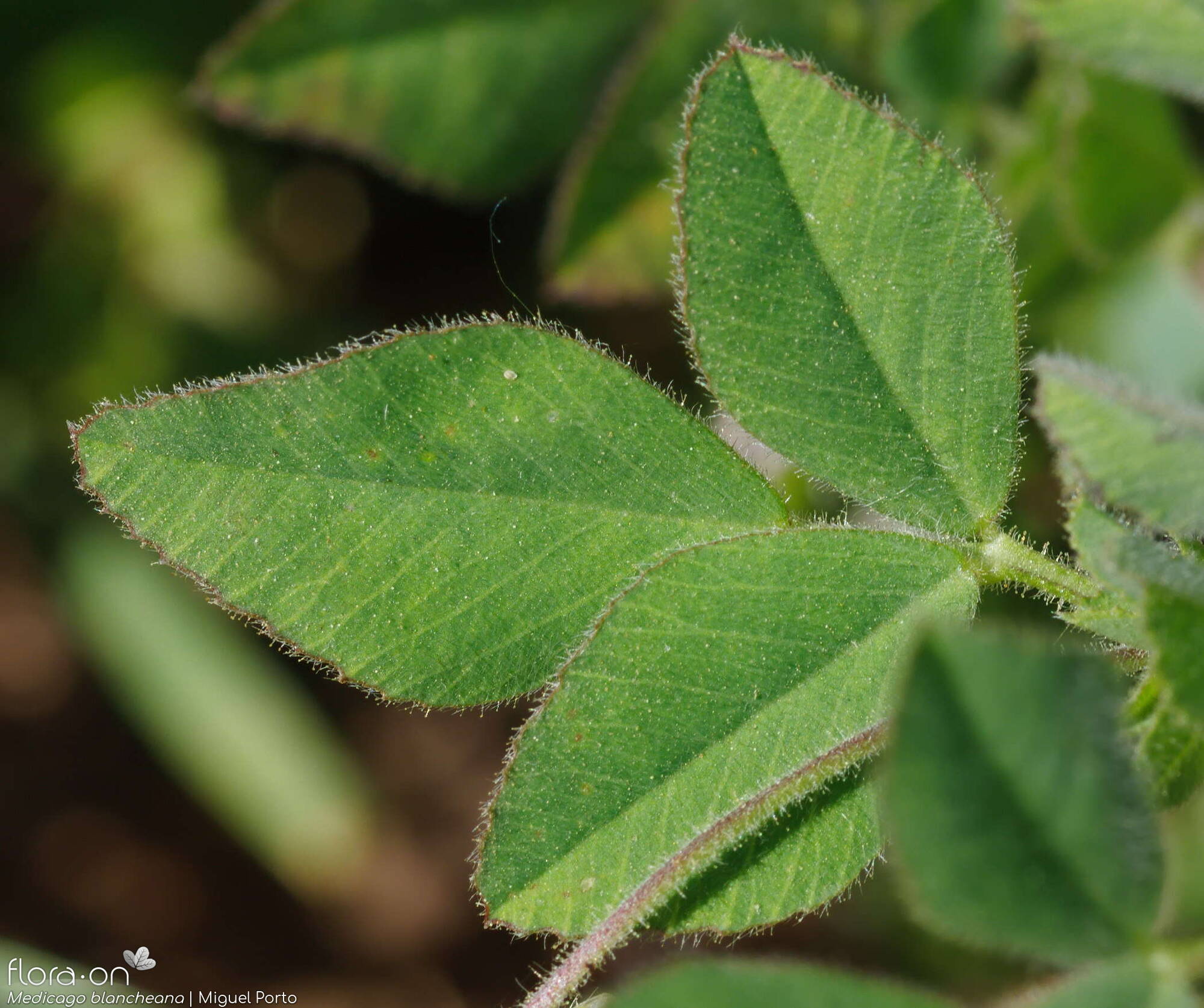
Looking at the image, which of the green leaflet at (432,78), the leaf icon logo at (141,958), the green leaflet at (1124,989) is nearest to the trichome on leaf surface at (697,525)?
the green leaflet at (1124,989)

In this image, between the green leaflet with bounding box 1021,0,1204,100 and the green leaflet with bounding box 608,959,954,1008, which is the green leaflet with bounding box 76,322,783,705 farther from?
the green leaflet with bounding box 1021,0,1204,100

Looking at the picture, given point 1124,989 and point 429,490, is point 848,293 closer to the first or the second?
point 429,490

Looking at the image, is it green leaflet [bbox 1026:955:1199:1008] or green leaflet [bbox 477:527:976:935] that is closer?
green leaflet [bbox 1026:955:1199:1008]

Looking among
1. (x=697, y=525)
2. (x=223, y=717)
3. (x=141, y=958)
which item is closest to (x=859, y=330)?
(x=697, y=525)

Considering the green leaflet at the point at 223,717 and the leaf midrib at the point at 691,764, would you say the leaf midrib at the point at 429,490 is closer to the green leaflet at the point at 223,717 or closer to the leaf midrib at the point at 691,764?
the leaf midrib at the point at 691,764

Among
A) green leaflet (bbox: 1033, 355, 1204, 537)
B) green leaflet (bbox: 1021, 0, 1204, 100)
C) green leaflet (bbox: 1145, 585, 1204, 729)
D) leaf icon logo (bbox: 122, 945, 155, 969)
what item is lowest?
leaf icon logo (bbox: 122, 945, 155, 969)

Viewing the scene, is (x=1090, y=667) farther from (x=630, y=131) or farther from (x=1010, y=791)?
(x=630, y=131)

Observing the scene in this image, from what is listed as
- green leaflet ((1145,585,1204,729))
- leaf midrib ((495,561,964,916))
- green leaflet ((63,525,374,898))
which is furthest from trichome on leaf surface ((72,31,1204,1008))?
green leaflet ((63,525,374,898))
